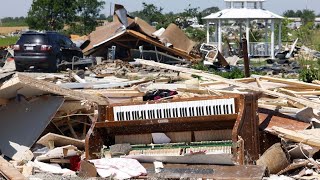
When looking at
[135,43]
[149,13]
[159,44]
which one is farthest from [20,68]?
[149,13]

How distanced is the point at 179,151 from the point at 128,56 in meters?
22.5

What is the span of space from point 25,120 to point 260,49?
27756 millimetres

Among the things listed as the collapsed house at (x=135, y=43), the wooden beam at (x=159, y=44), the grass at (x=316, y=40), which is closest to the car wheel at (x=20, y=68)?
the collapsed house at (x=135, y=43)

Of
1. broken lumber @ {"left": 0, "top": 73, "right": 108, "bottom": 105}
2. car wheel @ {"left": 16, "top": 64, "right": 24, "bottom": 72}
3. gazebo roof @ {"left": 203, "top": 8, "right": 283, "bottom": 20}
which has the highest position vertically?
gazebo roof @ {"left": 203, "top": 8, "right": 283, "bottom": 20}

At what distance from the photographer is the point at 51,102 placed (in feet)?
29.9

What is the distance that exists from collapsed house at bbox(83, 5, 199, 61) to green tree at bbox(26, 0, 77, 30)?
3369 centimetres

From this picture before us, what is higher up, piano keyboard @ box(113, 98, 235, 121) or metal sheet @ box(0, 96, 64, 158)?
piano keyboard @ box(113, 98, 235, 121)

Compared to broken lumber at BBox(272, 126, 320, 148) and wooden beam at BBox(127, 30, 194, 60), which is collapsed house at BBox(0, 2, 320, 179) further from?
wooden beam at BBox(127, 30, 194, 60)

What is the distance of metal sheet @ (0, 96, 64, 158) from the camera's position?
8953 mm

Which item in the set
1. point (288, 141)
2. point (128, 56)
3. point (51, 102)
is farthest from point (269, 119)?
point (128, 56)

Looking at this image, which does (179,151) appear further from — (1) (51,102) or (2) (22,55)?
(2) (22,55)

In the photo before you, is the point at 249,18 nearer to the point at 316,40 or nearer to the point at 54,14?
the point at 316,40

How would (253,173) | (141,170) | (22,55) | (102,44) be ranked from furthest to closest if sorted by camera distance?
1. (102,44)
2. (22,55)
3. (141,170)
4. (253,173)

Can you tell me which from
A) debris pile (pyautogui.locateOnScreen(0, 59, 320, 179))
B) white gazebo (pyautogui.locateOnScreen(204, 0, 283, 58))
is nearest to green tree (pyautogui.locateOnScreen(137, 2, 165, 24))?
white gazebo (pyautogui.locateOnScreen(204, 0, 283, 58))
